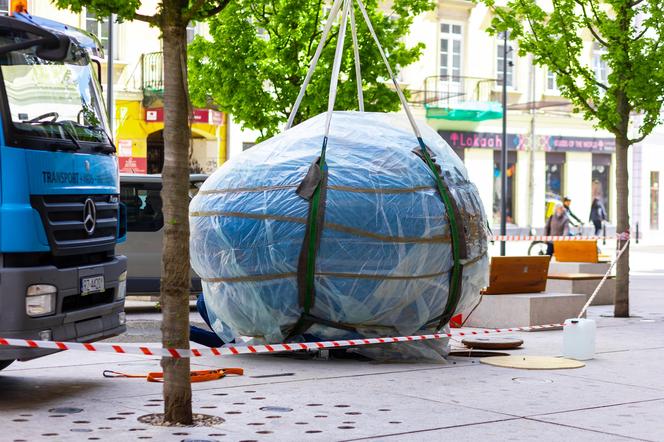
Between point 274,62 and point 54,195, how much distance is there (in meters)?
12.4

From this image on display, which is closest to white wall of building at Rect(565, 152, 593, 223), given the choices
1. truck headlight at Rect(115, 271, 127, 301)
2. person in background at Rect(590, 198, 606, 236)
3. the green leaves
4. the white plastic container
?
person in background at Rect(590, 198, 606, 236)

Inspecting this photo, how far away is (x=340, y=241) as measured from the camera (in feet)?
34.2

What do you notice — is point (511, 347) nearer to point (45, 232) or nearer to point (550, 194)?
point (45, 232)

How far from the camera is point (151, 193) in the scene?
16.8 meters

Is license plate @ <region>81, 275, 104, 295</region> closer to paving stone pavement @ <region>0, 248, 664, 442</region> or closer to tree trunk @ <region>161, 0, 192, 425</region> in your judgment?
paving stone pavement @ <region>0, 248, 664, 442</region>

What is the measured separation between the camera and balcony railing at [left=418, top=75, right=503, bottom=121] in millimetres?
39281

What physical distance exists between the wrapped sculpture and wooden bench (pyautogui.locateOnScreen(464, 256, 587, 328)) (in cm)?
292

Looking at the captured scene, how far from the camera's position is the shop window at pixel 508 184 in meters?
42.3

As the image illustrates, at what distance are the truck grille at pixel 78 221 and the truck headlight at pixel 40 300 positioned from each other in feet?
0.89

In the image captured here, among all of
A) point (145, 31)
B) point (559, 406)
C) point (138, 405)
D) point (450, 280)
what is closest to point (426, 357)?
point (450, 280)

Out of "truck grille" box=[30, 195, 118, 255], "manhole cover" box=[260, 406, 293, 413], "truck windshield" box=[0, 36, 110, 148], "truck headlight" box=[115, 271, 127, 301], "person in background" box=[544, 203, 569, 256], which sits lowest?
"manhole cover" box=[260, 406, 293, 413]

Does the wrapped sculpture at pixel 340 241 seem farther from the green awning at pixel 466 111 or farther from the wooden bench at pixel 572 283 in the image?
the green awning at pixel 466 111

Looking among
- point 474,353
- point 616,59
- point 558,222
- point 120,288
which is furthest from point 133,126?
point 120,288

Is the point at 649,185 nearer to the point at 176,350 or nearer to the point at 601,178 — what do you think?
the point at 601,178
